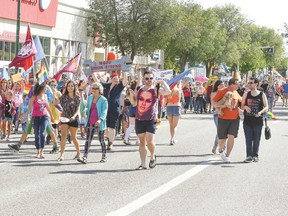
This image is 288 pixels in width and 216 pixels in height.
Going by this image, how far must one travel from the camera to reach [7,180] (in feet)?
33.1

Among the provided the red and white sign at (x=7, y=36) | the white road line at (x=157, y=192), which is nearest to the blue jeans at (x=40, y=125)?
the white road line at (x=157, y=192)

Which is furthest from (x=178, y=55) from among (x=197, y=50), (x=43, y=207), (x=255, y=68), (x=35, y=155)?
(x=43, y=207)

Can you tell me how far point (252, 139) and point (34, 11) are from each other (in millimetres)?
32945

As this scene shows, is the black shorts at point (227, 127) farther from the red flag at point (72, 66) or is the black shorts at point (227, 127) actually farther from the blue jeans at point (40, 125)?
the red flag at point (72, 66)

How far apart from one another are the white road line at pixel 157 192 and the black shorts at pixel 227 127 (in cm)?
73

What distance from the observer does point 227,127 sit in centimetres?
1302

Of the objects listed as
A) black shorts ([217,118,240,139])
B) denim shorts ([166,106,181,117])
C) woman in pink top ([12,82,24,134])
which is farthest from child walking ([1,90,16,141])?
black shorts ([217,118,240,139])

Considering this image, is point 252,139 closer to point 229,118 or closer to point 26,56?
point 229,118

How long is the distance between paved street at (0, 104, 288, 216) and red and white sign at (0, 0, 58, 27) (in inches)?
1053

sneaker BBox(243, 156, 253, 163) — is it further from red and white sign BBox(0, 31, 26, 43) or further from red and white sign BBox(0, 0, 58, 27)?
red and white sign BBox(0, 0, 58, 27)

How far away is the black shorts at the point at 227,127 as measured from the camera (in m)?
13.0

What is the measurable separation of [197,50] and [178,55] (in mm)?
2346

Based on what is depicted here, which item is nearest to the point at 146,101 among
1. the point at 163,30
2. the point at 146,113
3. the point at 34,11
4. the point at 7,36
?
the point at 146,113

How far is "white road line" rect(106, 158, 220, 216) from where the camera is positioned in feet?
25.5
